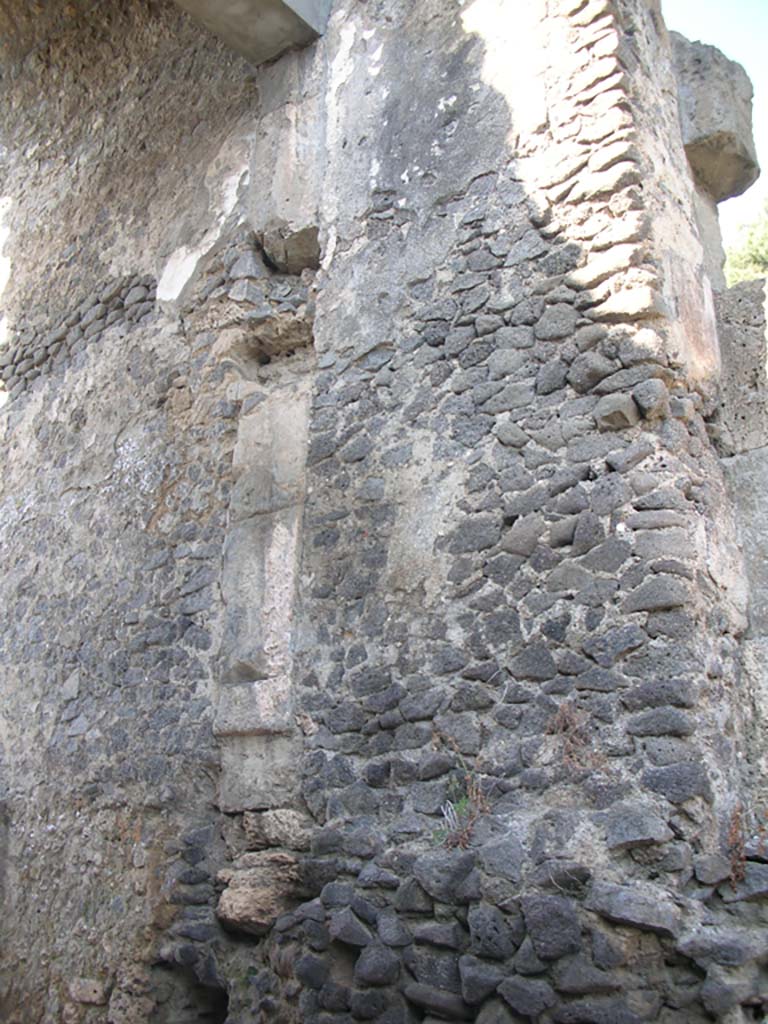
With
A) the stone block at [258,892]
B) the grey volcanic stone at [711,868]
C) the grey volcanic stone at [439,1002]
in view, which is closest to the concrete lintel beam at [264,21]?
the stone block at [258,892]

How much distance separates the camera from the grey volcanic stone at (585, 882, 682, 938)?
2785 mm

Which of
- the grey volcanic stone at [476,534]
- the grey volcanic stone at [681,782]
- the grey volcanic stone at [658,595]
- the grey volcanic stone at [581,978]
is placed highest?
the grey volcanic stone at [476,534]

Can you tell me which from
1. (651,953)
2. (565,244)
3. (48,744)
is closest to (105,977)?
(48,744)

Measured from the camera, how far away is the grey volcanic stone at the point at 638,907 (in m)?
2.79

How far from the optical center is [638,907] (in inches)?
111

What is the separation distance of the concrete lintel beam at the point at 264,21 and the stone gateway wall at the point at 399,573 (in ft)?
0.30

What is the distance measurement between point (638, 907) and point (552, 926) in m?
0.26

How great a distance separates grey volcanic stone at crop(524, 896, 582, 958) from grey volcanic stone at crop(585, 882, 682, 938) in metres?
0.07

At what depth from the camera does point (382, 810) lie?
3564 mm

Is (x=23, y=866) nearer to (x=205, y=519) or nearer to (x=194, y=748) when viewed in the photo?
(x=194, y=748)

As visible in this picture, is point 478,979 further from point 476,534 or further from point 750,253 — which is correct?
point 750,253

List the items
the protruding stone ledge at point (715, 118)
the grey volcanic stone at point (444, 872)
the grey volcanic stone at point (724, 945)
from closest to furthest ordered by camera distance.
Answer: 1. the grey volcanic stone at point (724, 945)
2. the grey volcanic stone at point (444, 872)
3. the protruding stone ledge at point (715, 118)

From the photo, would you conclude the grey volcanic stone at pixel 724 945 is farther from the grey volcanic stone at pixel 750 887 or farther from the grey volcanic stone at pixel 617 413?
the grey volcanic stone at pixel 617 413

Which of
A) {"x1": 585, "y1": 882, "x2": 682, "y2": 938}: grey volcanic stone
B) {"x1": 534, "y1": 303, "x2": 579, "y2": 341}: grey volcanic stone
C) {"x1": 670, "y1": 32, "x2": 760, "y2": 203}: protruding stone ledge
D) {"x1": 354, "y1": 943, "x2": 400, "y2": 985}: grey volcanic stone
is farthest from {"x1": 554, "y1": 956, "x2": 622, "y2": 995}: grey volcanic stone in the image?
{"x1": 670, "y1": 32, "x2": 760, "y2": 203}: protruding stone ledge
